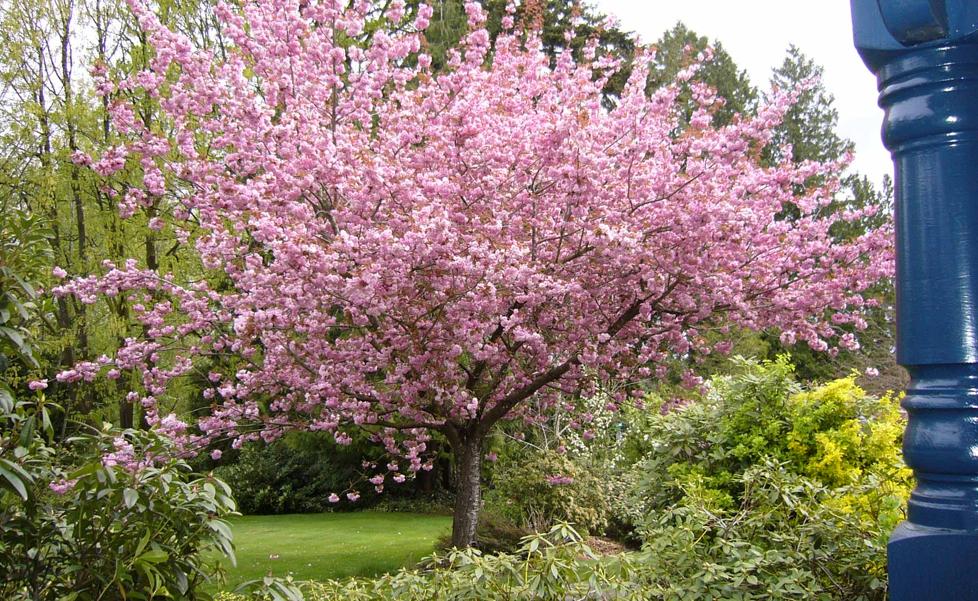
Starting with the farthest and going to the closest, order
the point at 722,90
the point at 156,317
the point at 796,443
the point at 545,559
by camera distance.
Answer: the point at 722,90 < the point at 156,317 < the point at 796,443 < the point at 545,559

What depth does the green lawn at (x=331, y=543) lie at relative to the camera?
28.8ft

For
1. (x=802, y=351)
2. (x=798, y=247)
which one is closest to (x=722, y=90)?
(x=802, y=351)

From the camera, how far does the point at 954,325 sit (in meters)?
1.77

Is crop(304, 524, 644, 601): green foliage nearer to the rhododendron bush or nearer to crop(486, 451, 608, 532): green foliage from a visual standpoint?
the rhododendron bush

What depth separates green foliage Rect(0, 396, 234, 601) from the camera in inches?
101

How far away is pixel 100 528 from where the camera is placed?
2.74 metres

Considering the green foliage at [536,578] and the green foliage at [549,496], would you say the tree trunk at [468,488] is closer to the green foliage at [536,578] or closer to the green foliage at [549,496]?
the green foliage at [549,496]

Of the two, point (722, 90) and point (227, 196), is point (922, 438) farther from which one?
point (722, 90)

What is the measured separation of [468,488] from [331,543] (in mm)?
4977

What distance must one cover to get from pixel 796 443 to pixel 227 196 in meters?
4.61

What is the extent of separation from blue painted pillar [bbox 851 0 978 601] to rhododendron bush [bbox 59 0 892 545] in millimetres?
3442

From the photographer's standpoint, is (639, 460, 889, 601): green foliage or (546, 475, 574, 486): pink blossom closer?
(639, 460, 889, 601): green foliage

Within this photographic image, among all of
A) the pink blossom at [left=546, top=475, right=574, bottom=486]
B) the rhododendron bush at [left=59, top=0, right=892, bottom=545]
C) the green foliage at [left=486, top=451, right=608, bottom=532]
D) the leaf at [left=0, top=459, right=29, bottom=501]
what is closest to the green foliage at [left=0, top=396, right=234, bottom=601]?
the leaf at [left=0, top=459, right=29, bottom=501]

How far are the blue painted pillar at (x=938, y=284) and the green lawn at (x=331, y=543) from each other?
624 centimetres
